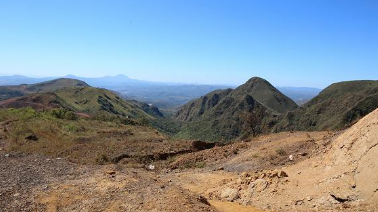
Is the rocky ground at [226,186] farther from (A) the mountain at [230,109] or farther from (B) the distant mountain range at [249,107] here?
(A) the mountain at [230,109]

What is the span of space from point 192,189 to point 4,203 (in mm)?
6447

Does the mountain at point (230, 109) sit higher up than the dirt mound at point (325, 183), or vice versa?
the dirt mound at point (325, 183)

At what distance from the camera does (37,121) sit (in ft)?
101

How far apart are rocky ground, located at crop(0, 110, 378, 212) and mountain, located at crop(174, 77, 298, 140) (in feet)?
200


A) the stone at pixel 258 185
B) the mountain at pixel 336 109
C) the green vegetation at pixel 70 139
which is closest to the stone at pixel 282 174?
the stone at pixel 258 185

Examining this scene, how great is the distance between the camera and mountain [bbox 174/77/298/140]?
110125mm

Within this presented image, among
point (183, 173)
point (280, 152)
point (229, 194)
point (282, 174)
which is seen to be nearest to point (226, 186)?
point (229, 194)

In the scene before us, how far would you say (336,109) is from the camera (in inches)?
3676

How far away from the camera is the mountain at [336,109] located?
81.5m

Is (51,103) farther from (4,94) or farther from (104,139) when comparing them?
(4,94)

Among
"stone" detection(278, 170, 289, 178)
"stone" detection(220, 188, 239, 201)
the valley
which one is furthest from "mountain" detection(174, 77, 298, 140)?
"stone" detection(220, 188, 239, 201)

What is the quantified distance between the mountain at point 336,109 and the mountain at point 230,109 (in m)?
8.46

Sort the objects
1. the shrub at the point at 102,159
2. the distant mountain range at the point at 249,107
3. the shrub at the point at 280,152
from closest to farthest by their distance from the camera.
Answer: the shrub at the point at 280,152, the shrub at the point at 102,159, the distant mountain range at the point at 249,107

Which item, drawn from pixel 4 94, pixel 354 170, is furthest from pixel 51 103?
pixel 4 94
